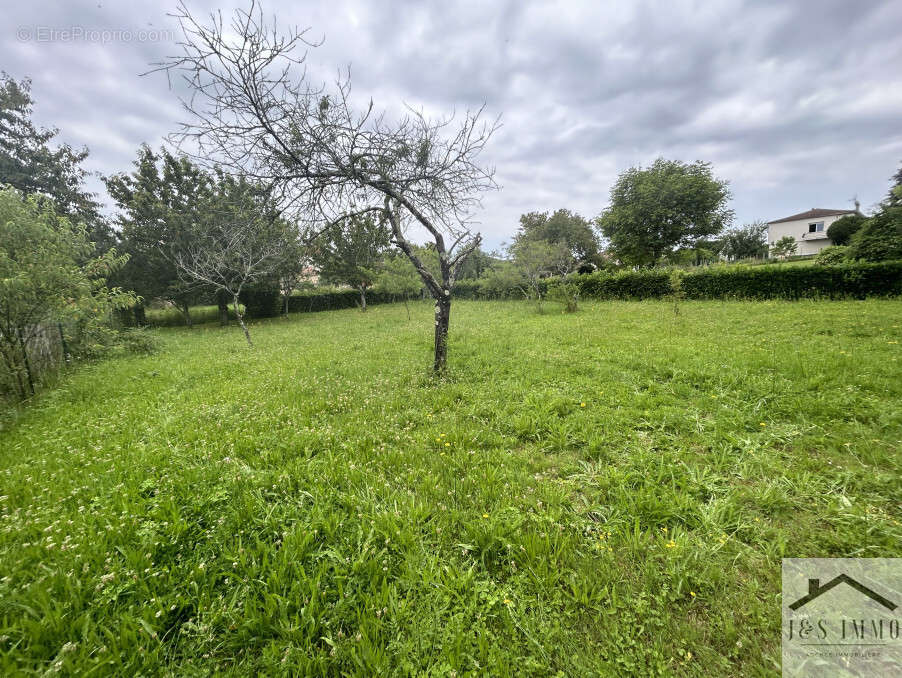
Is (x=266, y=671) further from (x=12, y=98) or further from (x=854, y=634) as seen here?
(x=12, y=98)

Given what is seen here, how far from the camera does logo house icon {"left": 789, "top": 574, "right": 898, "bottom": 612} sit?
1.86 m

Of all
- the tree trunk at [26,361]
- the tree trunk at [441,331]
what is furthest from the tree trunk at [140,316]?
the tree trunk at [441,331]

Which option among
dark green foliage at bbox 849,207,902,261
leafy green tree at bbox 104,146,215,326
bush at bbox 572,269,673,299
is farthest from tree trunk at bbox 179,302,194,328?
dark green foliage at bbox 849,207,902,261

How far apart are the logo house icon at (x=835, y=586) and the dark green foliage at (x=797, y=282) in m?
18.8

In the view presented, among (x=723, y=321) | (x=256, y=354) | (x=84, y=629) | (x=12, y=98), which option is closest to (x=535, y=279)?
(x=723, y=321)

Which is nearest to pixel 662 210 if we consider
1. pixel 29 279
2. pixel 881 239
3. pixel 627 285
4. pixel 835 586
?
pixel 627 285

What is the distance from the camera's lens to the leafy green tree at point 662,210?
2614 cm

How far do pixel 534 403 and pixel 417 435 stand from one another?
1991 millimetres

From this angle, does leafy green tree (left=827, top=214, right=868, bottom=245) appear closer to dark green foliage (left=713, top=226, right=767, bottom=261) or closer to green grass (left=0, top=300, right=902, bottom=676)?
dark green foliage (left=713, top=226, right=767, bottom=261)

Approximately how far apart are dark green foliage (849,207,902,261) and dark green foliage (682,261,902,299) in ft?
8.16

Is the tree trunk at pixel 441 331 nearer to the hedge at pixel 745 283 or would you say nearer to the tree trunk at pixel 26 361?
the tree trunk at pixel 26 361

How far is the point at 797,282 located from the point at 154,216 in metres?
36.3

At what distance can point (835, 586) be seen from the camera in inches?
77.2

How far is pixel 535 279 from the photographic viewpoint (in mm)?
20078
